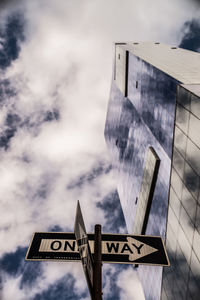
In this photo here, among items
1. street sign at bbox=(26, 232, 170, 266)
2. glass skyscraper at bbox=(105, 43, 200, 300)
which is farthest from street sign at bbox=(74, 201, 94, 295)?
glass skyscraper at bbox=(105, 43, 200, 300)

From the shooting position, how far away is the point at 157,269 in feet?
70.2

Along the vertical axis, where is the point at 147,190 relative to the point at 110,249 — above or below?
below

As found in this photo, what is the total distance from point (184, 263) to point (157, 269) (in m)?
9.23

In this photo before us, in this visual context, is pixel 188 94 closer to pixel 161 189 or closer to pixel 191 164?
pixel 191 164

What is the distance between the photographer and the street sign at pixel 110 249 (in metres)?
6.15

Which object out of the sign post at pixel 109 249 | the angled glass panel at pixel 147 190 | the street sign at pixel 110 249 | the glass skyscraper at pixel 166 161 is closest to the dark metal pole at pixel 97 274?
the sign post at pixel 109 249

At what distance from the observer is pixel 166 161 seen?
64.7 ft

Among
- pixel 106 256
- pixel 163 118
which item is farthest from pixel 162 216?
pixel 106 256

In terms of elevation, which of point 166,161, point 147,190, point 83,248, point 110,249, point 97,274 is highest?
point 83,248

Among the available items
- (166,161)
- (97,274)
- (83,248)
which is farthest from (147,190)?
(97,274)

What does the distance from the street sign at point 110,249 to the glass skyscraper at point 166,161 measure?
6.31 m

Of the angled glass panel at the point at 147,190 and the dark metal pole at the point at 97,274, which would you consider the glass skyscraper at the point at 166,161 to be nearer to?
the angled glass panel at the point at 147,190

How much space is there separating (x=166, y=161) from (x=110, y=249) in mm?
14735

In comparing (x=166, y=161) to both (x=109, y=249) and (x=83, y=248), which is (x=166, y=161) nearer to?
(x=109, y=249)
